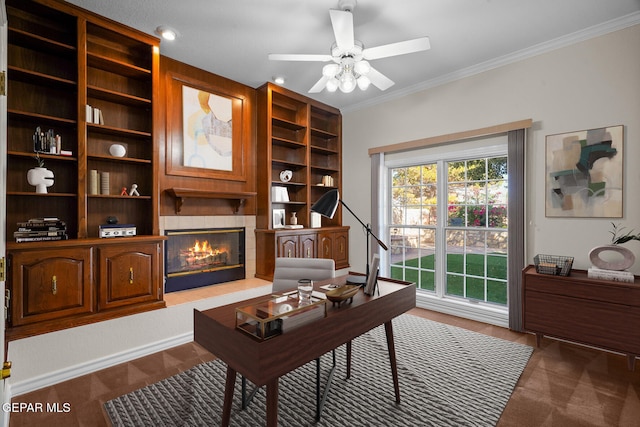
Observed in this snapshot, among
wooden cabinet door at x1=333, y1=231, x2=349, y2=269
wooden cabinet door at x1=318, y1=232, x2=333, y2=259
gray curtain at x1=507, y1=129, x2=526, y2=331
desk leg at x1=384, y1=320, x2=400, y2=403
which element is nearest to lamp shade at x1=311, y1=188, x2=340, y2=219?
desk leg at x1=384, y1=320, x2=400, y2=403

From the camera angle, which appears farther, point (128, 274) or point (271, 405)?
point (128, 274)

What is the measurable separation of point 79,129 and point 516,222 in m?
4.27

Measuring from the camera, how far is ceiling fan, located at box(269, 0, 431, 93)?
217cm

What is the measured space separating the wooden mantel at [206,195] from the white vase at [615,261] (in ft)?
11.5

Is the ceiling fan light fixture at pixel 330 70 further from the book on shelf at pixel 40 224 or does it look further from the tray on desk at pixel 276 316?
the book on shelf at pixel 40 224

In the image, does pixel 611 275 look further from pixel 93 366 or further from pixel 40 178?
pixel 40 178

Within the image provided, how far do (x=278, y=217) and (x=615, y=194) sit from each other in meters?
3.57

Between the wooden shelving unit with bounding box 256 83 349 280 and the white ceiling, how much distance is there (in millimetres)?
893

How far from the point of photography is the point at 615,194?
2705 mm

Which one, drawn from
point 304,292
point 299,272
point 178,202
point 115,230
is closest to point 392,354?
point 304,292

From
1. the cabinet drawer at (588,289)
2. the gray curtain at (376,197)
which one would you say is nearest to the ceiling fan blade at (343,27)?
the gray curtain at (376,197)

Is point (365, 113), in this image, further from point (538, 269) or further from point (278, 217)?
point (538, 269)

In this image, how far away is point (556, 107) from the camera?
9.87ft

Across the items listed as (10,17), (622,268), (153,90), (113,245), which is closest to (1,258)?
(113,245)
